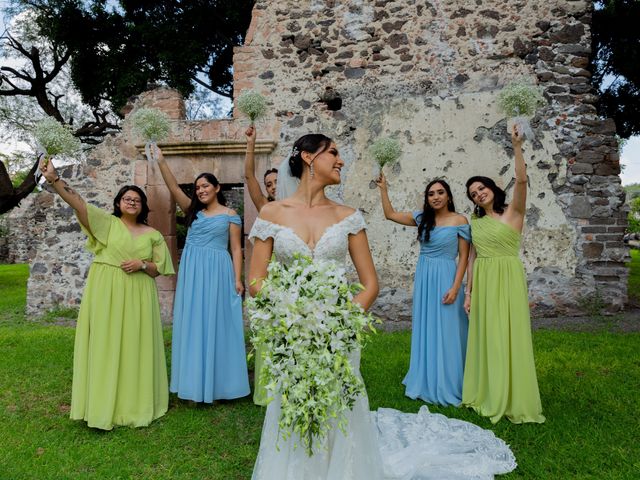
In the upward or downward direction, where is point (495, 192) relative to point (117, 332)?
upward

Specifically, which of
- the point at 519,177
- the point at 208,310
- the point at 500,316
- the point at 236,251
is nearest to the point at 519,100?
the point at 519,177

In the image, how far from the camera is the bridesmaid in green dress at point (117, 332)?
11.7 ft

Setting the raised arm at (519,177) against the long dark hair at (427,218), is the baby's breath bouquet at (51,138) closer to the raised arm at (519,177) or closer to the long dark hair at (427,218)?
the long dark hair at (427,218)

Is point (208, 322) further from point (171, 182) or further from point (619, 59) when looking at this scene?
point (619, 59)

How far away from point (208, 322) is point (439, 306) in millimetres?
2096

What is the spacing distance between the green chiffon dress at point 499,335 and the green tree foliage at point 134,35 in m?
10.9

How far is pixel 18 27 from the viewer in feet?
51.5

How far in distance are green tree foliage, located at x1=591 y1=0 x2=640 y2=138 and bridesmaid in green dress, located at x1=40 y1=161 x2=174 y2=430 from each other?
1253cm

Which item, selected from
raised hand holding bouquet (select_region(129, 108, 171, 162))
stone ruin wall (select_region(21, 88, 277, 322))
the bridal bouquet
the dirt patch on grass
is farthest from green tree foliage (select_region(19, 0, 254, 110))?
the bridal bouquet

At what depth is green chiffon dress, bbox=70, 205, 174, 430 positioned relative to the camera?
3580 millimetres

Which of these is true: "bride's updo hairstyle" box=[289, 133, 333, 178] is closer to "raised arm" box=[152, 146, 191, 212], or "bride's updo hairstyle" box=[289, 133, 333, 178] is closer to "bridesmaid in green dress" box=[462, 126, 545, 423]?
"bridesmaid in green dress" box=[462, 126, 545, 423]

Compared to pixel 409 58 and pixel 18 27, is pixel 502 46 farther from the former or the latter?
pixel 18 27

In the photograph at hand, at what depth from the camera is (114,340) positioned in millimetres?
3619

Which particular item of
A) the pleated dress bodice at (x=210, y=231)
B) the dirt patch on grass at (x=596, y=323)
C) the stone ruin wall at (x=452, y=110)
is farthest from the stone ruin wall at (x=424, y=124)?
the pleated dress bodice at (x=210, y=231)
